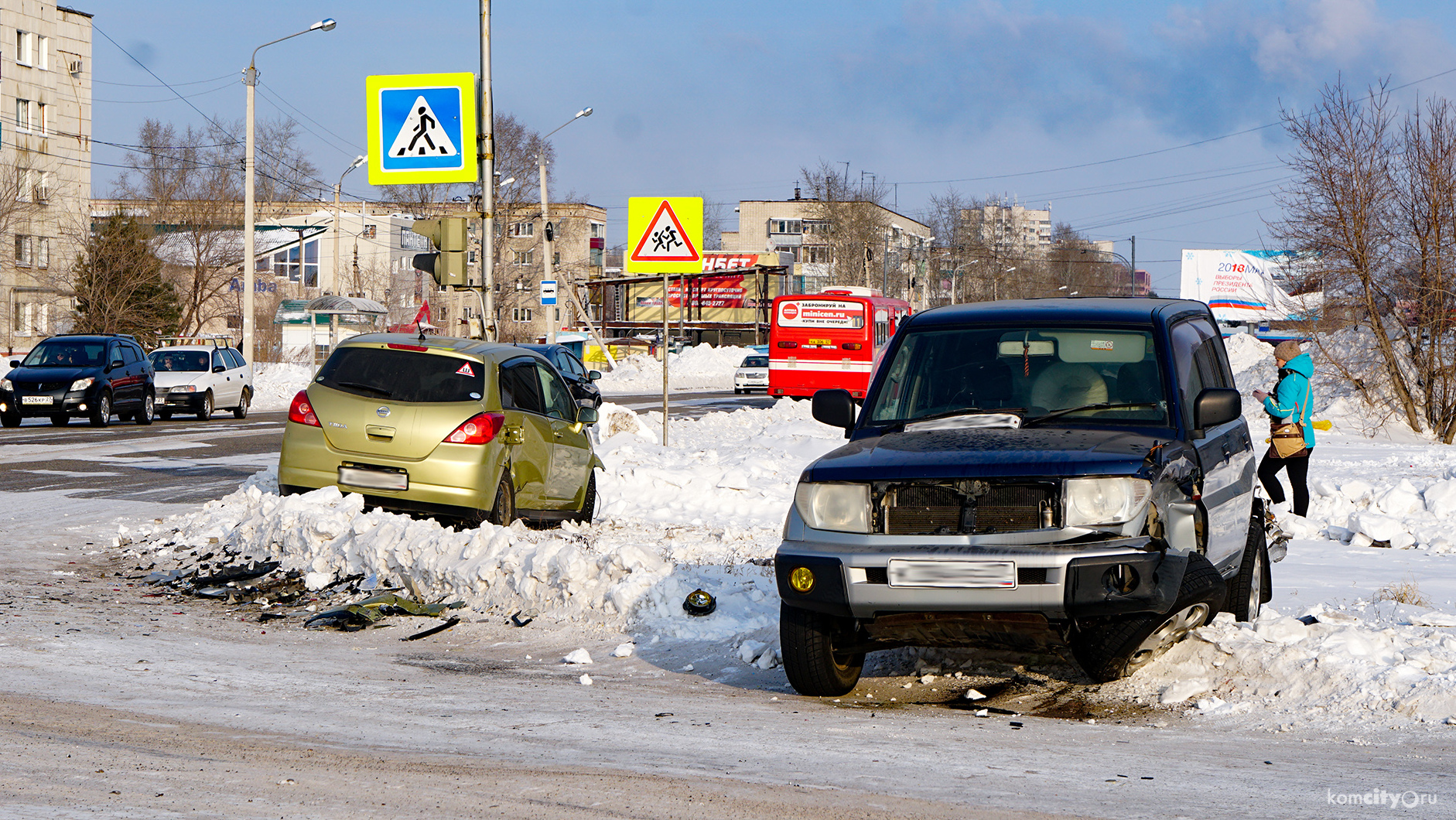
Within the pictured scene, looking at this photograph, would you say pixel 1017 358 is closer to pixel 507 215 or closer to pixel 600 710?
pixel 600 710

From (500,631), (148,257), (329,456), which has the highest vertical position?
(148,257)

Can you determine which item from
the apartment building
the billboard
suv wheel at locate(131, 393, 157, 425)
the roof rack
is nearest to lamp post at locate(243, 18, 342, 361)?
the roof rack

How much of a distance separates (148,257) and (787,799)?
5005 centimetres

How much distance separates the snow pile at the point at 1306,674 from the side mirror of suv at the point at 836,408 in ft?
6.01

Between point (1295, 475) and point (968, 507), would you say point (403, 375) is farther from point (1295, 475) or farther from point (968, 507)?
point (1295, 475)

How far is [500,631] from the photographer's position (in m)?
8.23

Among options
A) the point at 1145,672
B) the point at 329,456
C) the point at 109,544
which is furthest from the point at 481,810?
the point at 109,544

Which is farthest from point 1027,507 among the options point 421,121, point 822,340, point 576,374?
point 822,340

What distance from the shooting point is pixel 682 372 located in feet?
222

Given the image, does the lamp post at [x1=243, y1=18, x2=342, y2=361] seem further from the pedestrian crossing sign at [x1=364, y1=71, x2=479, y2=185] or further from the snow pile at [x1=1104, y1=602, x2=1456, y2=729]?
the snow pile at [x1=1104, y1=602, x2=1456, y2=729]

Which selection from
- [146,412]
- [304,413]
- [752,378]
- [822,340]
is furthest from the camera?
[752,378]

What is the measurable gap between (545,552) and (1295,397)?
7769 millimetres

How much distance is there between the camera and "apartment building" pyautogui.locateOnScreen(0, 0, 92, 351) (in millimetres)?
59000

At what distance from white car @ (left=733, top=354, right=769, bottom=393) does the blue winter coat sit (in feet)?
121
